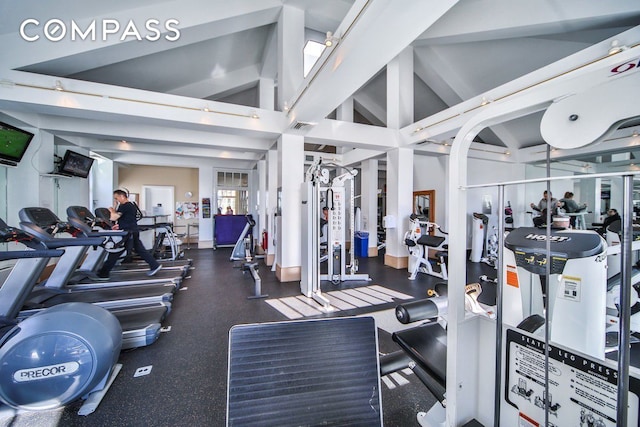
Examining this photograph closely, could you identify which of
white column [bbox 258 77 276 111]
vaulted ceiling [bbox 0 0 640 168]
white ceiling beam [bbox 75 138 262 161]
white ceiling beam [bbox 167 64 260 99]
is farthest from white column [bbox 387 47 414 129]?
white ceiling beam [bbox 75 138 262 161]

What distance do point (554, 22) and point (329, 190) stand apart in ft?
12.8

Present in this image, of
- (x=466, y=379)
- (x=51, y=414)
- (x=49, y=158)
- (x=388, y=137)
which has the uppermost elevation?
(x=388, y=137)

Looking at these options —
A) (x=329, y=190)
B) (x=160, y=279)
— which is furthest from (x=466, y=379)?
(x=160, y=279)

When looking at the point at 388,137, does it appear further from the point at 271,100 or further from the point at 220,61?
the point at 220,61

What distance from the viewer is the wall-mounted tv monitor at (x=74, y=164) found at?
5.37 meters

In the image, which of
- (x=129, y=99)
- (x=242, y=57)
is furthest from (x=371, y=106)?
(x=129, y=99)

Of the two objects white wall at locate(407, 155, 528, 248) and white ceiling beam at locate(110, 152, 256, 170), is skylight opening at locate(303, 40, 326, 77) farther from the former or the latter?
white wall at locate(407, 155, 528, 248)

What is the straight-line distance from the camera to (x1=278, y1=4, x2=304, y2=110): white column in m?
4.69

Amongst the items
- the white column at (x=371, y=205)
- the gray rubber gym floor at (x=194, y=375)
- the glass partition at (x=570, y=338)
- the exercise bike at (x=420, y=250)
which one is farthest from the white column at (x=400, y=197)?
the glass partition at (x=570, y=338)

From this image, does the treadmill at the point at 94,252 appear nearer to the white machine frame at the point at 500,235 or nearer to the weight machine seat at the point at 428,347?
the weight machine seat at the point at 428,347

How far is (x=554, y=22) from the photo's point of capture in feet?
12.0

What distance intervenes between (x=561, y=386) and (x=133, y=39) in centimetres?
528

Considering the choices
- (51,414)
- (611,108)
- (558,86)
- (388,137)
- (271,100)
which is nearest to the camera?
(611,108)

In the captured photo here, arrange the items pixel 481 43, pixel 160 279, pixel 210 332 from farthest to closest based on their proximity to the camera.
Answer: pixel 481 43
pixel 160 279
pixel 210 332
